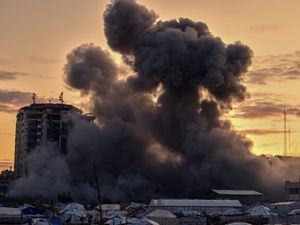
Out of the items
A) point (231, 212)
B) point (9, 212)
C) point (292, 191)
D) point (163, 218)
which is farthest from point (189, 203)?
point (9, 212)

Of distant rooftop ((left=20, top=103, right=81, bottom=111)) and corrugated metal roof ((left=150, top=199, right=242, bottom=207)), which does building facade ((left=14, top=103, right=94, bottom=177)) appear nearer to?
distant rooftop ((left=20, top=103, right=81, bottom=111))

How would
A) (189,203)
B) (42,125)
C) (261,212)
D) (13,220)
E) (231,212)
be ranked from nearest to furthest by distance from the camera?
(13,220) → (261,212) → (231,212) → (189,203) → (42,125)

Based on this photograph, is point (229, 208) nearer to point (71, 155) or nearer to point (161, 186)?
point (161, 186)

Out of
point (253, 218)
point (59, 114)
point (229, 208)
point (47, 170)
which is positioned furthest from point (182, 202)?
point (59, 114)

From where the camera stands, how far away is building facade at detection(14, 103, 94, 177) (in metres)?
128

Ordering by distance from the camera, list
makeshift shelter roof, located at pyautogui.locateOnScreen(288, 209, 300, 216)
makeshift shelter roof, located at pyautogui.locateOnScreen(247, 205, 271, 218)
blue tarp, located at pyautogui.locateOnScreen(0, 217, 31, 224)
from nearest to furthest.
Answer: blue tarp, located at pyautogui.locateOnScreen(0, 217, 31, 224)
makeshift shelter roof, located at pyautogui.locateOnScreen(288, 209, 300, 216)
makeshift shelter roof, located at pyautogui.locateOnScreen(247, 205, 271, 218)

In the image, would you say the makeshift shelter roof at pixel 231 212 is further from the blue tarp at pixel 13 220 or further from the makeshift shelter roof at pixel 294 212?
the blue tarp at pixel 13 220

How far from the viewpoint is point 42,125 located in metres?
130

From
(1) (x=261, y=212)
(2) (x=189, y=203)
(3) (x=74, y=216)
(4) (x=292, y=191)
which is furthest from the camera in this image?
(4) (x=292, y=191)

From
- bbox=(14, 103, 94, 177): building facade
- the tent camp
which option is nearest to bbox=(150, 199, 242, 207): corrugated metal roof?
the tent camp

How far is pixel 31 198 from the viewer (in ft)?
279

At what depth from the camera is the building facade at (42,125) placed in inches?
5049

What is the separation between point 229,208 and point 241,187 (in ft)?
87.0

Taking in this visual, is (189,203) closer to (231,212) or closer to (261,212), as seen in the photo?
(231,212)
